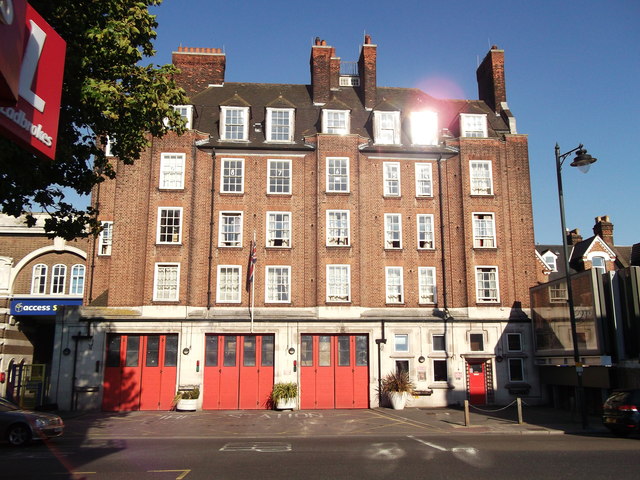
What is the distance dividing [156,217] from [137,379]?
816 centimetres

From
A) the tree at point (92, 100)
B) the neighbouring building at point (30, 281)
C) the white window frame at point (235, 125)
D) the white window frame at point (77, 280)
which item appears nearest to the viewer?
the tree at point (92, 100)

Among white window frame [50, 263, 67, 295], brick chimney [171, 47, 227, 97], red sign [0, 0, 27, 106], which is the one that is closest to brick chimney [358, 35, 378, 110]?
brick chimney [171, 47, 227, 97]

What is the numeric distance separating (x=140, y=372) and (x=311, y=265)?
10.0 metres

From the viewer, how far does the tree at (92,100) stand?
1392 cm

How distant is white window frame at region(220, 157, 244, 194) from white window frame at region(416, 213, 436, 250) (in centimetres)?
983

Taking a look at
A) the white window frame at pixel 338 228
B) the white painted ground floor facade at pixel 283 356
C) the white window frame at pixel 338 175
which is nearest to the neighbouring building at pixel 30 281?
the white painted ground floor facade at pixel 283 356

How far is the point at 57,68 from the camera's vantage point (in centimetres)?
848

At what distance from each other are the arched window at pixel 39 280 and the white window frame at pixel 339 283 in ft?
65.5

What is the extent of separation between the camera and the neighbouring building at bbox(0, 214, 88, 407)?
35438 mm

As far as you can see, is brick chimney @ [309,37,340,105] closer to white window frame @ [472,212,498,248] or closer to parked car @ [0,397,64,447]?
white window frame @ [472,212,498,248]

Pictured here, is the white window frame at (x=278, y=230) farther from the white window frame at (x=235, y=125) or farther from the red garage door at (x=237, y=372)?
the red garage door at (x=237, y=372)

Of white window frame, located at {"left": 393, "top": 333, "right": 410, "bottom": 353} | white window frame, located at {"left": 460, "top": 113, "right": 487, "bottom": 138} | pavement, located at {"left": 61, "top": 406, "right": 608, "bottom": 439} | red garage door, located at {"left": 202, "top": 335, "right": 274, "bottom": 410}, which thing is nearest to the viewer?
pavement, located at {"left": 61, "top": 406, "right": 608, "bottom": 439}

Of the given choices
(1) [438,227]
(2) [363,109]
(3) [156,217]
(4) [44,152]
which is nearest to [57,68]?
(4) [44,152]

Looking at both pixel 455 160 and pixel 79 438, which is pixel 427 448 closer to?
pixel 79 438
